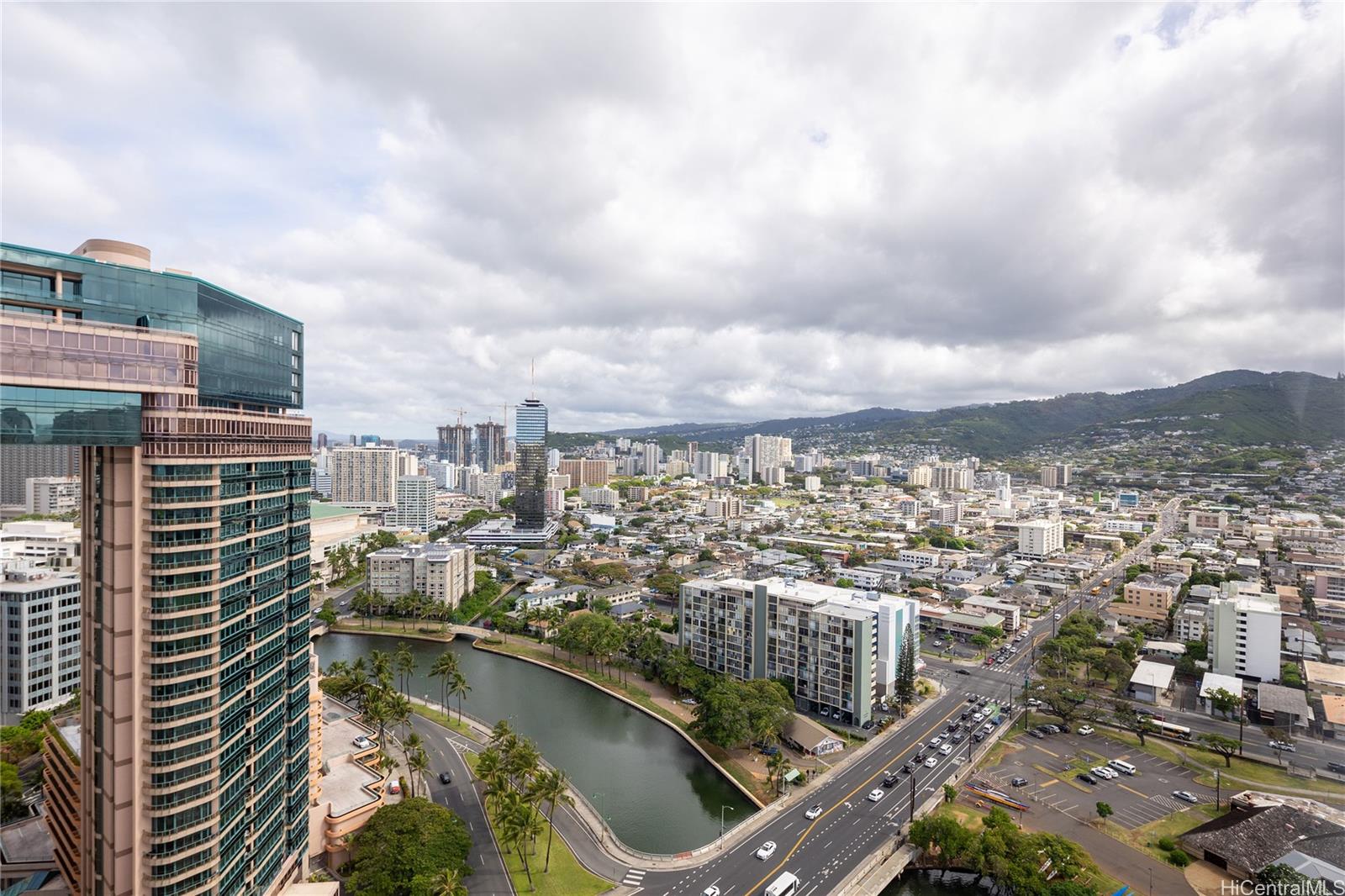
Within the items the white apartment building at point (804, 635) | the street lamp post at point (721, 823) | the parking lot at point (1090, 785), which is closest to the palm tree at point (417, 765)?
the street lamp post at point (721, 823)

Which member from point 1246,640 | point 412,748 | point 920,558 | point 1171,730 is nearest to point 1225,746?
point 1171,730

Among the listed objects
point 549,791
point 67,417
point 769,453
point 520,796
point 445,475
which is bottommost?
point 520,796

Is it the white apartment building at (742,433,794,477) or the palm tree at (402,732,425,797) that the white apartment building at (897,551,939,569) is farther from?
the white apartment building at (742,433,794,477)

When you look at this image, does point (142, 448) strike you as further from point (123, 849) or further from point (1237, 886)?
point (1237, 886)

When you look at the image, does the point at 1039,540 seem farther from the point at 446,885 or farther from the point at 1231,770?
the point at 446,885

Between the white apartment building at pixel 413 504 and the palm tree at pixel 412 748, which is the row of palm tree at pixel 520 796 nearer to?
the palm tree at pixel 412 748
